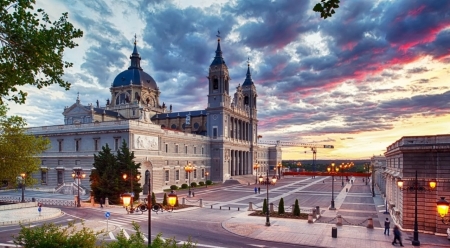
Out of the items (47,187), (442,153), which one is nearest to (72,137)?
(47,187)

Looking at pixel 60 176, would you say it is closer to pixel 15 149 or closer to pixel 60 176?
pixel 60 176

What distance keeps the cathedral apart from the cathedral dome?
0.26 m

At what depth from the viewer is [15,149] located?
1226 inches

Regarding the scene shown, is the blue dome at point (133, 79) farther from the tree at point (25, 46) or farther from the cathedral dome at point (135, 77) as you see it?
the tree at point (25, 46)

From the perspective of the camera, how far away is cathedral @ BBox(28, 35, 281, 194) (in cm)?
5566

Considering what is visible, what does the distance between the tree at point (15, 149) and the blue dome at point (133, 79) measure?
53.9 meters

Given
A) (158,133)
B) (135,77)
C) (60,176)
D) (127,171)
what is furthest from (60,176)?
(135,77)

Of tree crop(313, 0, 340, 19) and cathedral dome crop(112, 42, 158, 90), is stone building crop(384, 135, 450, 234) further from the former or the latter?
cathedral dome crop(112, 42, 158, 90)

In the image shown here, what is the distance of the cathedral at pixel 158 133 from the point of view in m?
55.7

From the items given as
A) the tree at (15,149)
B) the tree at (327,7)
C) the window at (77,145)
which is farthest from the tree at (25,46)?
the window at (77,145)

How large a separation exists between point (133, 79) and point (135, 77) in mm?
843

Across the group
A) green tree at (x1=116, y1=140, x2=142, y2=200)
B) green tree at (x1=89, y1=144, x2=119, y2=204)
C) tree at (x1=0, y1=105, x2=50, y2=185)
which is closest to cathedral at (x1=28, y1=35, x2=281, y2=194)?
Result: green tree at (x1=116, y1=140, x2=142, y2=200)

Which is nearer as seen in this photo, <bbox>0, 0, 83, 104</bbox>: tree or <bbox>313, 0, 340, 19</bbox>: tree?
<bbox>313, 0, 340, 19</bbox>: tree

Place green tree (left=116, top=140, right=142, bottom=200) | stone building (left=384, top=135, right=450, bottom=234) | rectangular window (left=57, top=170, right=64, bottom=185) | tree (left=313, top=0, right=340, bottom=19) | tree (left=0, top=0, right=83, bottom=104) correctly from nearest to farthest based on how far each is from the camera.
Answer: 1. tree (left=313, top=0, right=340, bottom=19)
2. tree (left=0, top=0, right=83, bottom=104)
3. stone building (left=384, top=135, right=450, bottom=234)
4. green tree (left=116, top=140, right=142, bottom=200)
5. rectangular window (left=57, top=170, right=64, bottom=185)
